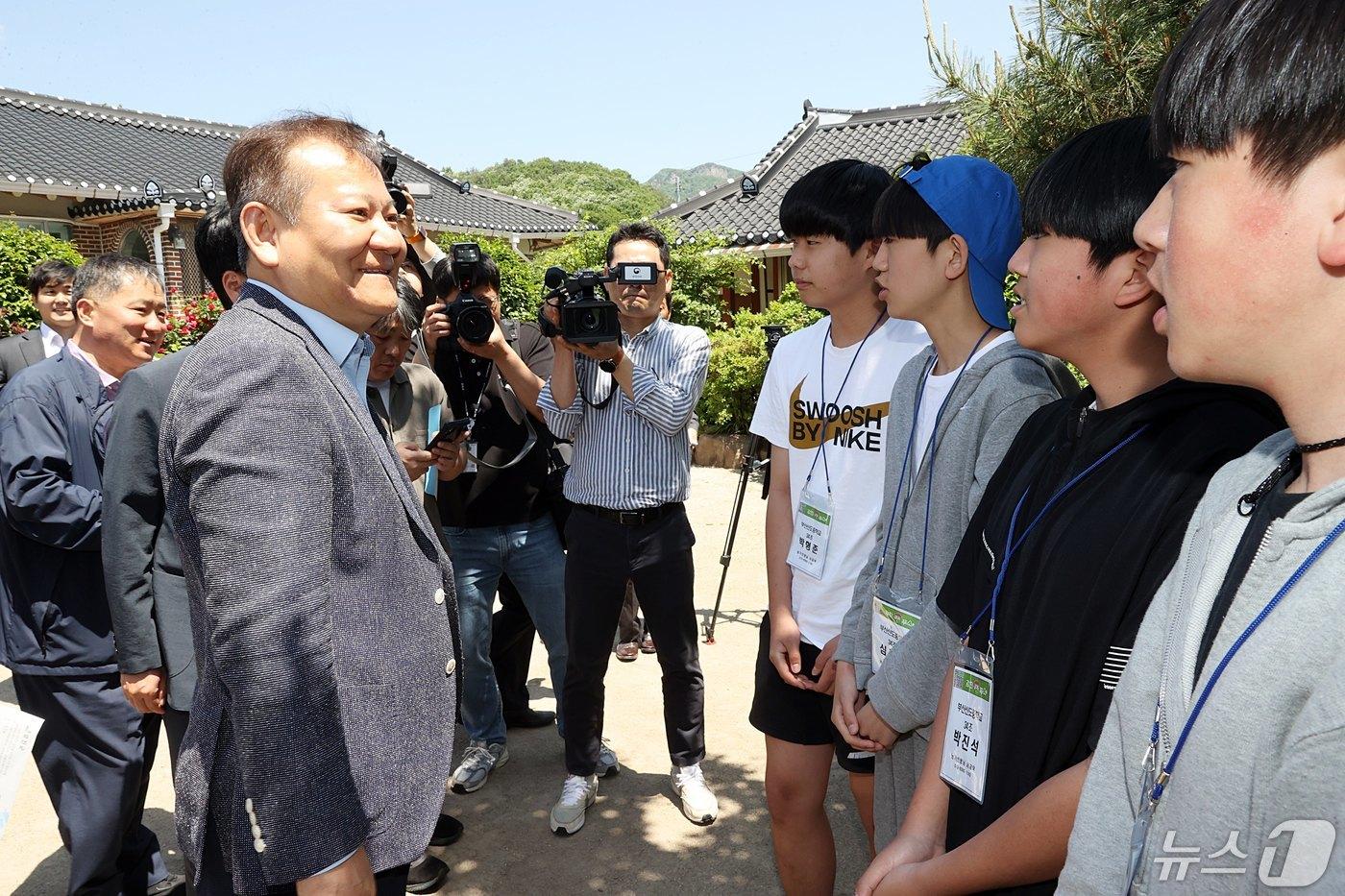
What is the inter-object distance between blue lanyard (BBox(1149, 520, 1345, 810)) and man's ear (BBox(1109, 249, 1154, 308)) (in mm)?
686

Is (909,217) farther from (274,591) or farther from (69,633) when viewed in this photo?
(69,633)

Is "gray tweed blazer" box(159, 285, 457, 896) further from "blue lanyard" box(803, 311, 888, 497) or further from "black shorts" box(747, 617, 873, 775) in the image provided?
"blue lanyard" box(803, 311, 888, 497)

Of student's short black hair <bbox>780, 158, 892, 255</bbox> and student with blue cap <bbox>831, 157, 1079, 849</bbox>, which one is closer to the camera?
A: student with blue cap <bbox>831, 157, 1079, 849</bbox>

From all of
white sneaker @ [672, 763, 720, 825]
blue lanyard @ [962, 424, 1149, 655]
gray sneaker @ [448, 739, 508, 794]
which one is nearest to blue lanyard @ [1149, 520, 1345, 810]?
blue lanyard @ [962, 424, 1149, 655]

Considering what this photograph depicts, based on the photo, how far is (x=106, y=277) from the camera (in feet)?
10.1

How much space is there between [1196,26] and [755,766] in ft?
11.2

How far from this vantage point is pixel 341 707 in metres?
1.45

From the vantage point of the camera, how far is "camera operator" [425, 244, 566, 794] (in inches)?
143

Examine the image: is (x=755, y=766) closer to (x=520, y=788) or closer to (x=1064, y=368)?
(x=520, y=788)

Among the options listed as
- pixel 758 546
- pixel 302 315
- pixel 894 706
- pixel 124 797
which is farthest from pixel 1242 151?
pixel 758 546

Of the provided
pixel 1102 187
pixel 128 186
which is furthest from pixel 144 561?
pixel 128 186

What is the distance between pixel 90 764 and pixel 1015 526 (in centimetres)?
281

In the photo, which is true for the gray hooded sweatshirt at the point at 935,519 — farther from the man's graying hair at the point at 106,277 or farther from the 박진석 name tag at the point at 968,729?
the man's graying hair at the point at 106,277

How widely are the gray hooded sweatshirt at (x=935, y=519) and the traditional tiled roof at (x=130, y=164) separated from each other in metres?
13.1
